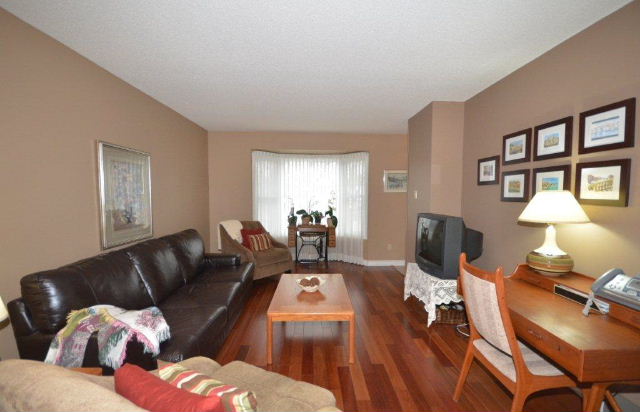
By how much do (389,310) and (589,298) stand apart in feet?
6.65

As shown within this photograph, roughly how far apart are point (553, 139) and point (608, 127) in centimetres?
41

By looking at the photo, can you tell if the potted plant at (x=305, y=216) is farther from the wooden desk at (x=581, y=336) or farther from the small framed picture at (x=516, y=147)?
the wooden desk at (x=581, y=336)

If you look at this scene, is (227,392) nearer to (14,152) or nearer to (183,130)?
(14,152)

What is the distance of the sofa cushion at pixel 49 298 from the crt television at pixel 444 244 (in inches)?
113

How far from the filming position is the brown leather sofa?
5.13 feet

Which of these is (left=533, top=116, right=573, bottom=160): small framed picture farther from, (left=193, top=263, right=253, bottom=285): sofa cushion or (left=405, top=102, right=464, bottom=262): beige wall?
(left=193, top=263, right=253, bottom=285): sofa cushion

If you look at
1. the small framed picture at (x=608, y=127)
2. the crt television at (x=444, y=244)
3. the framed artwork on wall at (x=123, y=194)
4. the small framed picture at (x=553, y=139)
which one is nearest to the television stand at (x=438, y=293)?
the crt television at (x=444, y=244)

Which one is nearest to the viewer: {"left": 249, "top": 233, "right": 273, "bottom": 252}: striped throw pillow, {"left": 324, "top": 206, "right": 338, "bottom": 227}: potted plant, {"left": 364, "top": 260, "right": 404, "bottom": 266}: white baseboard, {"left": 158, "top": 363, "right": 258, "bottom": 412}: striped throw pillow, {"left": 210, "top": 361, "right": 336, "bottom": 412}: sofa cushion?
{"left": 158, "top": 363, "right": 258, "bottom": 412}: striped throw pillow

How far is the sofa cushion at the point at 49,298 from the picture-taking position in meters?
1.56

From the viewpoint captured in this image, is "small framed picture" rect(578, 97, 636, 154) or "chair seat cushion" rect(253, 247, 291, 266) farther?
"chair seat cushion" rect(253, 247, 291, 266)

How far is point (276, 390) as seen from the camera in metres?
1.20

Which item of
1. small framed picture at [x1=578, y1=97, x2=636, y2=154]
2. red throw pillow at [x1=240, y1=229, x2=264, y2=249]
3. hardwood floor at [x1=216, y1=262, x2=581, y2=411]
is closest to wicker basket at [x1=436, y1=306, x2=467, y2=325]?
hardwood floor at [x1=216, y1=262, x2=581, y2=411]

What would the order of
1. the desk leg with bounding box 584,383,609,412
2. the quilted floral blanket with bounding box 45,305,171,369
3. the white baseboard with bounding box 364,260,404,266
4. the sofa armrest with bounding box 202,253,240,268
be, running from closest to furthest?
1. the desk leg with bounding box 584,383,609,412
2. the quilted floral blanket with bounding box 45,305,171,369
3. the sofa armrest with bounding box 202,253,240,268
4. the white baseboard with bounding box 364,260,404,266

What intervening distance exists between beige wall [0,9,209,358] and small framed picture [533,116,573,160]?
3.75m
